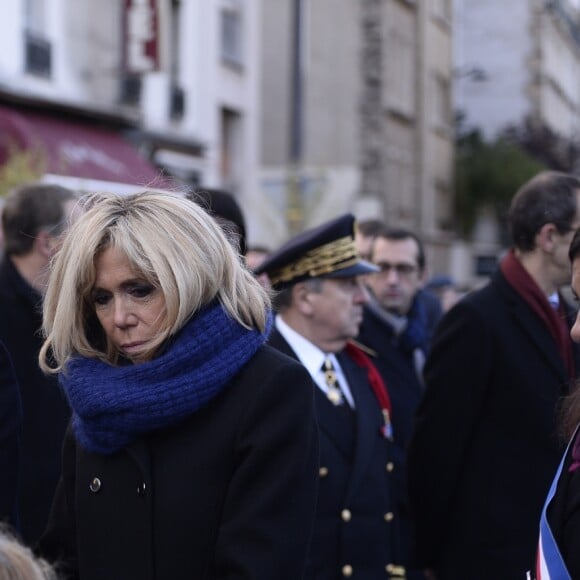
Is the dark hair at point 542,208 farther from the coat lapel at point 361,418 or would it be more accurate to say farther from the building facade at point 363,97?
the building facade at point 363,97

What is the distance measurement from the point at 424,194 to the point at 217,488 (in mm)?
31614

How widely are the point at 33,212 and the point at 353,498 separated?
1934 mm

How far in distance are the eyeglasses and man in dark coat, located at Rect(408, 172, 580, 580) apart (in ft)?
7.82

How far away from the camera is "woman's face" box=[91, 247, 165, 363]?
2979 millimetres

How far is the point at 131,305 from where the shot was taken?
9.84 ft

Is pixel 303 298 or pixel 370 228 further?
pixel 370 228

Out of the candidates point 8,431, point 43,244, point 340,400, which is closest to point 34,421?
point 43,244

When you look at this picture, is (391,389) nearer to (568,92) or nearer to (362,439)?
(362,439)

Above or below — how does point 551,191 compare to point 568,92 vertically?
below

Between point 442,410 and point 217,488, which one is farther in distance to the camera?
point 442,410

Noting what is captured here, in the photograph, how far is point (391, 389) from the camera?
5793mm

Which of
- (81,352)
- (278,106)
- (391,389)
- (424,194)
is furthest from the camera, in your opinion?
(424,194)

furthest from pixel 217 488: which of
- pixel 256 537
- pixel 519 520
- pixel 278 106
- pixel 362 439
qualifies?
pixel 278 106

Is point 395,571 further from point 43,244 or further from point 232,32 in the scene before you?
point 232,32
